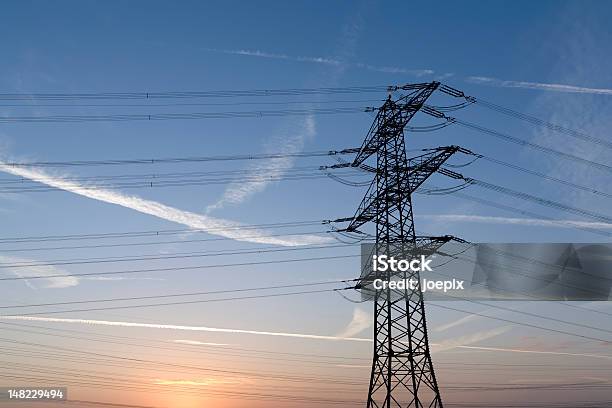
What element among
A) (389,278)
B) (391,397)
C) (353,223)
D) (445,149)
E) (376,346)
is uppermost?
(445,149)

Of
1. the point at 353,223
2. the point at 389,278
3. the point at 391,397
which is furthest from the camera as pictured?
the point at 353,223

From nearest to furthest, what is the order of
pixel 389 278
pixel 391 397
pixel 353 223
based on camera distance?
pixel 391 397 → pixel 389 278 → pixel 353 223

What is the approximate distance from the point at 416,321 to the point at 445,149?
10496mm

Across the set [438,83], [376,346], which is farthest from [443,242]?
[438,83]

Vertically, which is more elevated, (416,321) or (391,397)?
(416,321)

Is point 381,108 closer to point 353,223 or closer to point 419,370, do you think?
point 353,223

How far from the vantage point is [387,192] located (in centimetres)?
3753

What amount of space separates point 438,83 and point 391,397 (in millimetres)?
19652

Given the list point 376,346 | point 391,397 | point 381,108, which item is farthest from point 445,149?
point 391,397

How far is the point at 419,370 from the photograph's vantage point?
109ft

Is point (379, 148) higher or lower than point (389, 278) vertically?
higher

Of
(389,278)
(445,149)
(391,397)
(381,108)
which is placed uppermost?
(381,108)

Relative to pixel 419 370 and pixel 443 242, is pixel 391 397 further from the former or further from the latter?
pixel 443 242

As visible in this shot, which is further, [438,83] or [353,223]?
[353,223]
